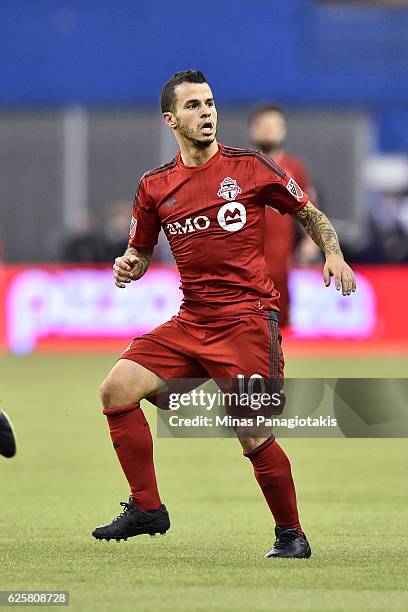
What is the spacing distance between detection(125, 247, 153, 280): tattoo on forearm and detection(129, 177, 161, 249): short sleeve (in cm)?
2

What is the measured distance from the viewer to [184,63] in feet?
87.4

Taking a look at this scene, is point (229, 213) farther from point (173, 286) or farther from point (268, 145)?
point (173, 286)

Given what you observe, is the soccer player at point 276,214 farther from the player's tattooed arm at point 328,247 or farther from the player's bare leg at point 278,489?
the player's bare leg at point 278,489

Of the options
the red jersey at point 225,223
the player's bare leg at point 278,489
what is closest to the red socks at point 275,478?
the player's bare leg at point 278,489

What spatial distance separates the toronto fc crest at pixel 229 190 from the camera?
6.92 m

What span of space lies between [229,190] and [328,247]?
53 centimetres

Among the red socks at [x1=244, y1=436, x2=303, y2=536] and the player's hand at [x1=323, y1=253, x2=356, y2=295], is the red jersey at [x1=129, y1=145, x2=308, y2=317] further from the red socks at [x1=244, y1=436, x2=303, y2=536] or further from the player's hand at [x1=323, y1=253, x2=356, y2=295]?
the red socks at [x1=244, y1=436, x2=303, y2=536]

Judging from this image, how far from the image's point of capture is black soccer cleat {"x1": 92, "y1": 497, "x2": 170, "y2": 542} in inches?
274

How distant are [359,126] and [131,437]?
70.8 feet

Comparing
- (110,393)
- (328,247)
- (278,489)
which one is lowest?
(278,489)

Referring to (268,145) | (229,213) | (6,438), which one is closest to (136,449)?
(6,438)

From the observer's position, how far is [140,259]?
7234 millimetres

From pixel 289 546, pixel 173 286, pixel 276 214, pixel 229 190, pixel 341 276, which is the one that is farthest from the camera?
pixel 173 286

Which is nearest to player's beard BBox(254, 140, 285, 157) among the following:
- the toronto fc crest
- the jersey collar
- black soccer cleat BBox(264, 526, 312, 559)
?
the jersey collar
